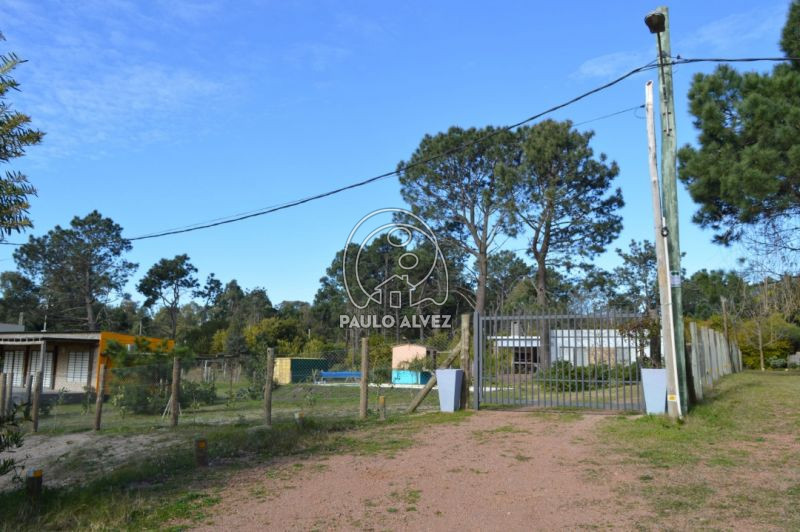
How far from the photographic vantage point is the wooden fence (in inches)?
463

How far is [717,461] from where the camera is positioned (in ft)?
22.4

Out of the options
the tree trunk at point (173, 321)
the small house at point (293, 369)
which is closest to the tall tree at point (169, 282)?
the tree trunk at point (173, 321)

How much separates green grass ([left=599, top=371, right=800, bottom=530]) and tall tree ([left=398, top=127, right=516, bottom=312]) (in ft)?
73.2

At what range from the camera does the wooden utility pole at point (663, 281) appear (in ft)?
30.9

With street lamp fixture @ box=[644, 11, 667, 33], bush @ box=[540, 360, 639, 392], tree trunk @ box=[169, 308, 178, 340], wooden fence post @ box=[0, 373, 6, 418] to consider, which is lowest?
wooden fence post @ box=[0, 373, 6, 418]

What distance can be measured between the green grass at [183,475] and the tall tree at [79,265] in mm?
47150

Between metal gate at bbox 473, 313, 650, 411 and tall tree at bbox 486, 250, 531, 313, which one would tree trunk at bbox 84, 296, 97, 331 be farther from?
metal gate at bbox 473, 313, 650, 411

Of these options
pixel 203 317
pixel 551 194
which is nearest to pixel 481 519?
pixel 551 194

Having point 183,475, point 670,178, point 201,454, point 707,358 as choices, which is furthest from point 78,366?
point 670,178

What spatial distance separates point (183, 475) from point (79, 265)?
5211cm

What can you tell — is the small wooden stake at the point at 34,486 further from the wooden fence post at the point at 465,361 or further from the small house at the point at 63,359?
the small house at the point at 63,359

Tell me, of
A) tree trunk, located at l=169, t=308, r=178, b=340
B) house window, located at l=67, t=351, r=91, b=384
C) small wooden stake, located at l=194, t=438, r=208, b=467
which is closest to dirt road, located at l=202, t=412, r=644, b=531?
small wooden stake, located at l=194, t=438, r=208, b=467

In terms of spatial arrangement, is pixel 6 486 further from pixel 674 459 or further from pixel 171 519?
pixel 674 459

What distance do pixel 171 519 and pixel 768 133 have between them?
53.2 ft
